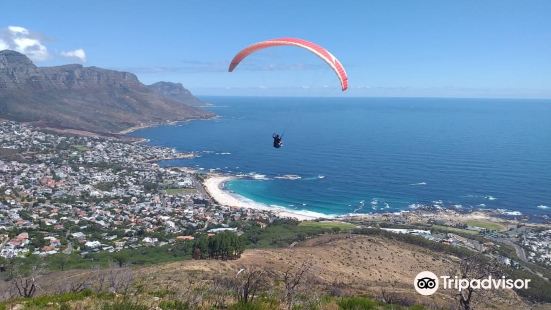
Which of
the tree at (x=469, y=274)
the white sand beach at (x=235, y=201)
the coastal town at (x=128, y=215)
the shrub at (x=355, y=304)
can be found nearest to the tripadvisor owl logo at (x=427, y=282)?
the tree at (x=469, y=274)

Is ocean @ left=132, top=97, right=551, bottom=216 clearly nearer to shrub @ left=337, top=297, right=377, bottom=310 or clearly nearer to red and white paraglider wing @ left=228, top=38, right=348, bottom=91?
red and white paraglider wing @ left=228, top=38, right=348, bottom=91

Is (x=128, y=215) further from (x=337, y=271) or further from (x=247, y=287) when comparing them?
(x=247, y=287)

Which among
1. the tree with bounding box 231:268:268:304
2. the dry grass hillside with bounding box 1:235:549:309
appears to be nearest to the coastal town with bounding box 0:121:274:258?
the dry grass hillside with bounding box 1:235:549:309

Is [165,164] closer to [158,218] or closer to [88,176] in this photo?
[88,176]

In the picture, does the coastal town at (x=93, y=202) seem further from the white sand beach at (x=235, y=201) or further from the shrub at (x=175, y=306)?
the shrub at (x=175, y=306)

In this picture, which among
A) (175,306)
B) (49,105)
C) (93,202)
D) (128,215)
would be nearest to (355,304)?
(175,306)

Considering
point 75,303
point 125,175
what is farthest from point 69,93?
point 75,303
